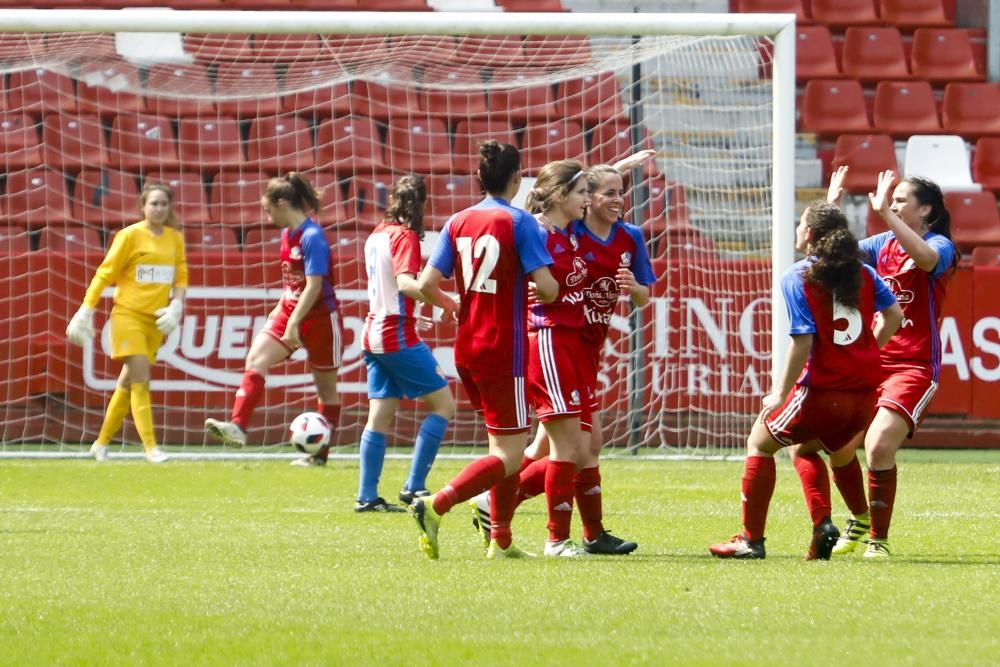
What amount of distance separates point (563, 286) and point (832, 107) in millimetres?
8967

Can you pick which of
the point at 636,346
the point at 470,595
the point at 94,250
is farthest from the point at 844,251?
the point at 94,250

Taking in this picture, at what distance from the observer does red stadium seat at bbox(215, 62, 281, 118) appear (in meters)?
13.7

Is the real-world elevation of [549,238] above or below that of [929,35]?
below

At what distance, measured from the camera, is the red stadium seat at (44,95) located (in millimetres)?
13602

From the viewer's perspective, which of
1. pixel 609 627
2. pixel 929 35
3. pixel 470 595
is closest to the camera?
pixel 609 627

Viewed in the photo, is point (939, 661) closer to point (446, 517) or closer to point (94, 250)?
point (446, 517)

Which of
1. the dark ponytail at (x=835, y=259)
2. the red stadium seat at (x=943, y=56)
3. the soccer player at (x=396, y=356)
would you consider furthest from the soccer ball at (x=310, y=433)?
the red stadium seat at (x=943, y=56)

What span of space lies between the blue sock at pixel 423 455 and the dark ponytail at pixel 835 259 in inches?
111

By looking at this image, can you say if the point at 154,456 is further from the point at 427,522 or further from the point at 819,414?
the point at 819,414

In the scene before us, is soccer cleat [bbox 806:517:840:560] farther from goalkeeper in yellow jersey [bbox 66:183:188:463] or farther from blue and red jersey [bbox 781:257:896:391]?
goalkeeper in yellow jersey [bbox 66:183:188:463]

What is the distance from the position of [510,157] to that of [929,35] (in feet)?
34.4

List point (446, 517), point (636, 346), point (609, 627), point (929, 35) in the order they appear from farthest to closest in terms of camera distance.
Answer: point (929, 35) < point (636, 346) < point (446, 517) < point (609, 627)

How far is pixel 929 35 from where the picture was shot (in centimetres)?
1611

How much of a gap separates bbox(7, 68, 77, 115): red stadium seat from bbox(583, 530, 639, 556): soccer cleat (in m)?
8.04
